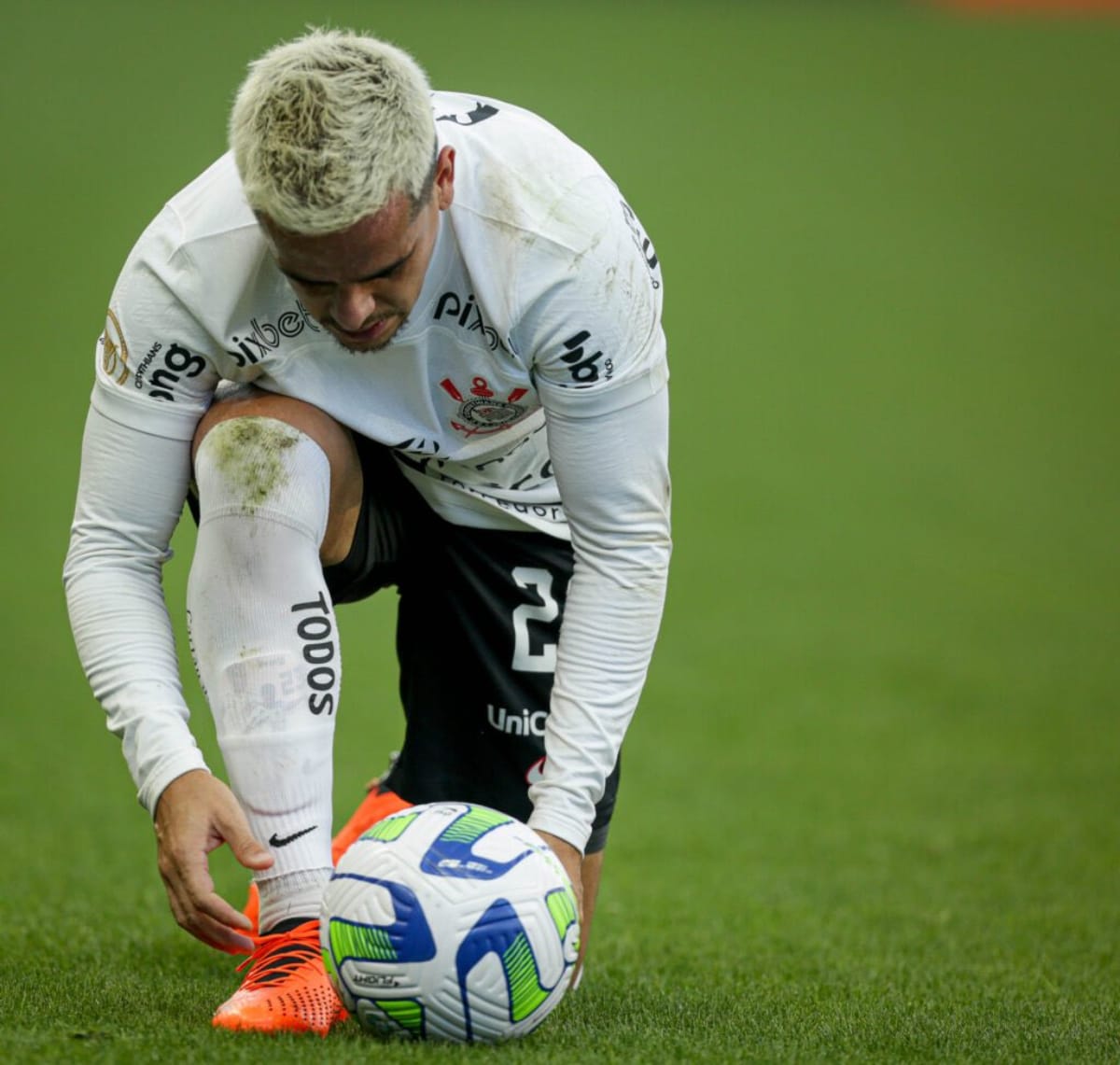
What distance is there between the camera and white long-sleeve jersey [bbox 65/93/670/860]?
2602 millimetres

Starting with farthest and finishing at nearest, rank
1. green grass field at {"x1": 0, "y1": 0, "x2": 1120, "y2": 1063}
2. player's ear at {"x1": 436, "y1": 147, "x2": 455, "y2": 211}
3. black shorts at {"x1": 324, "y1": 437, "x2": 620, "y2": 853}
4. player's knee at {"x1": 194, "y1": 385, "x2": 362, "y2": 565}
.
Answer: black shorts at {"x1": 324, "y1": 437, "x2": 620, "y2": 853} < green grass field at {"x1": 0, "y1": 0, "x2": 1120, "y2": 1063} < player's knee at {"x1": 194, "y1": 385, "x2": 362, "y2": 565} < player's ear at {"x1": 436, "y1": 147, "x2": 455, "y2": 211}

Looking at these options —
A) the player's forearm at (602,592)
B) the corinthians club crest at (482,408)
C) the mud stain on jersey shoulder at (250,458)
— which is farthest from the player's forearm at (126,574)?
the player's forearm at (602,592)

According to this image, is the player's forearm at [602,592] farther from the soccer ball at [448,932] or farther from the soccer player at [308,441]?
the soccer ball at [448,932]

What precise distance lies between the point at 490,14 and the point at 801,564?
13.0 metres

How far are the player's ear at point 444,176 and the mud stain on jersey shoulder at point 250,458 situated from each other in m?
0.46

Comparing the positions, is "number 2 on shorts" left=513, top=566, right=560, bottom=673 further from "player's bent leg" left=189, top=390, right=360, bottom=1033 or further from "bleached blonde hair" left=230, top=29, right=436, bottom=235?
"bleached blonde hair" left=230, top=29, right=436, bottom=235

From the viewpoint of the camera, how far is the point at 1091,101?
19484 mm

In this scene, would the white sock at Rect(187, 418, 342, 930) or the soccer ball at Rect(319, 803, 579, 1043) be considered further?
the white sock at Rect(187, 418, 342, 930)

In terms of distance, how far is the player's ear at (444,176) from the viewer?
2.56m

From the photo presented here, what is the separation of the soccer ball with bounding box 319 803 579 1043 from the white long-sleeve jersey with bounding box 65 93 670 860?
0.23m

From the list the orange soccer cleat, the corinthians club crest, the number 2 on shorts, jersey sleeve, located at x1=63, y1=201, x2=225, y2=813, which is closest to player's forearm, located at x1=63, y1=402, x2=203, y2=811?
jersey sleeve, located at x1=63, y1=201, x2=225, y2=813

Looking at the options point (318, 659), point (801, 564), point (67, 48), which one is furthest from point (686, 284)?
point (318, 659)

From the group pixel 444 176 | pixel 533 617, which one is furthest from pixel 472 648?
pixel 444 176

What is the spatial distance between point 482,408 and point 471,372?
111 millimetres
